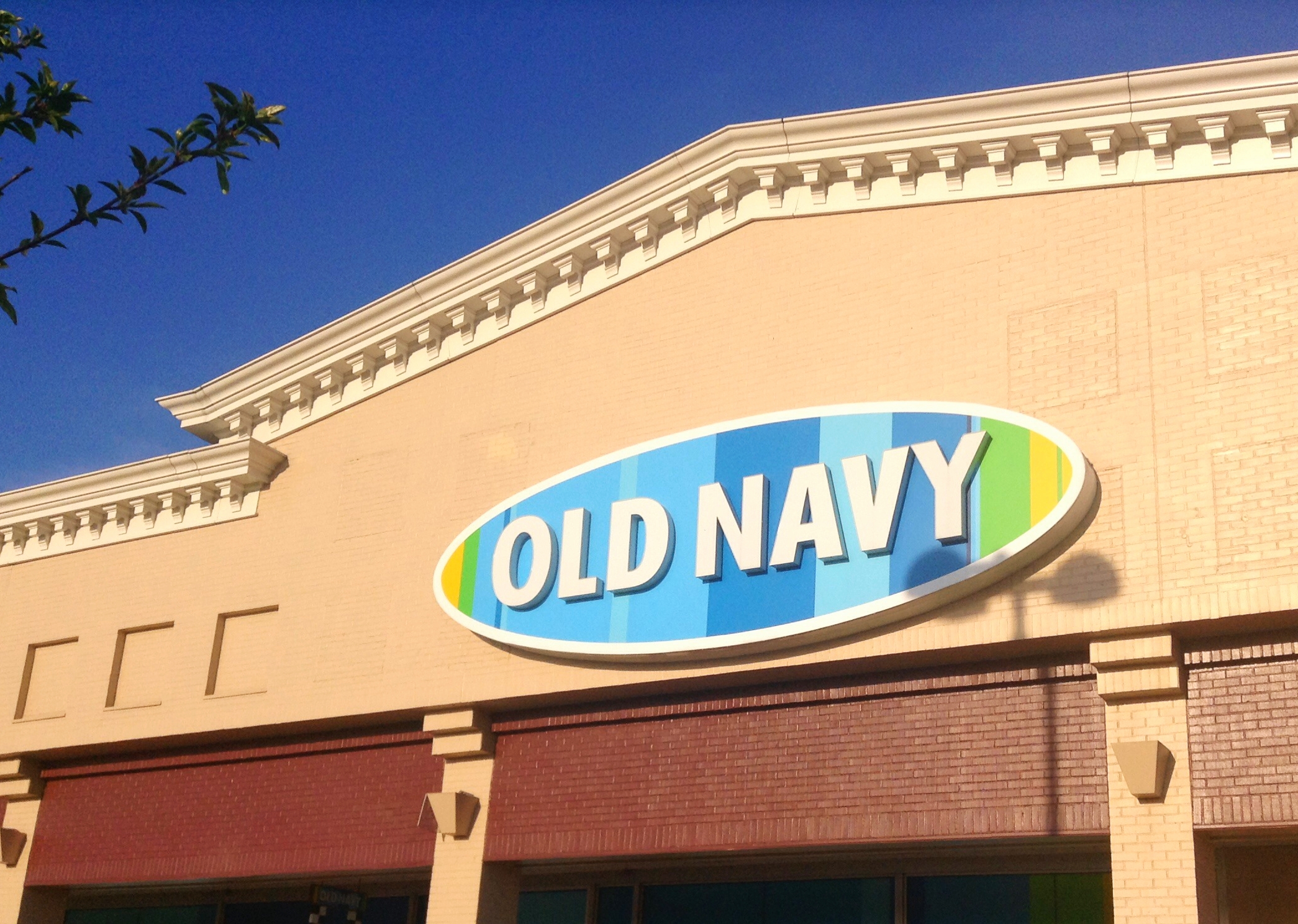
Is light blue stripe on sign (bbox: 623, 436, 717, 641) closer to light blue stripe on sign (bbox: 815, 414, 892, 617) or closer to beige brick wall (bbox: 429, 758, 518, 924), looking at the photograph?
light blue stripe on sign (bbox: 815, 414, 892, 617)

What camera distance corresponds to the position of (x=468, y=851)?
1695 centimetres

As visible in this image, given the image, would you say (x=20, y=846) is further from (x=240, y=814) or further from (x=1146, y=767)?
(x=1146, y=767)

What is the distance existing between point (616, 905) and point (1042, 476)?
800 cm

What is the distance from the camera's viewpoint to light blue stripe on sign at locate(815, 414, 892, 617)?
47.9 feet

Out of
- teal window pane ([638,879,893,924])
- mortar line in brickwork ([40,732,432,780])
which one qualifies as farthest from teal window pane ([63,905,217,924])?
teal window pane ([638,879,893,924])

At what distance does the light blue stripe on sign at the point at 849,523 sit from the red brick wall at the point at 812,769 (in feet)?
3.21

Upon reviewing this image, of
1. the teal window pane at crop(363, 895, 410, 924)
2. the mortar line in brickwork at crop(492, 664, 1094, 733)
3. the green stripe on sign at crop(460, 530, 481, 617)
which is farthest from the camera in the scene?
the teal window pane at crop(363, 895, 410, 924)

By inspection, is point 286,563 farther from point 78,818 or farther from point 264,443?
point 78,818

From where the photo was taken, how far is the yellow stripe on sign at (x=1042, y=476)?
13.8 metres

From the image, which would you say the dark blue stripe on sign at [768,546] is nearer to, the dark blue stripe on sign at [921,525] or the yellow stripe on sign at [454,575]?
the dark blue stripe on sign at [921,525]

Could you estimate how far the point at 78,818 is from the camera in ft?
69.4

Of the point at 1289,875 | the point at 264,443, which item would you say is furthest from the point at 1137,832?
the point at 264,443

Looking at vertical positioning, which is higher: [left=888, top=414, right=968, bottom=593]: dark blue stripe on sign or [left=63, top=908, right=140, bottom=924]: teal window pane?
[left=888, top=414, right=968, bottom=593]: dark blue stripe on sign

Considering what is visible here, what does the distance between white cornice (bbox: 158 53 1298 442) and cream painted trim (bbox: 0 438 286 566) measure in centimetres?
81
